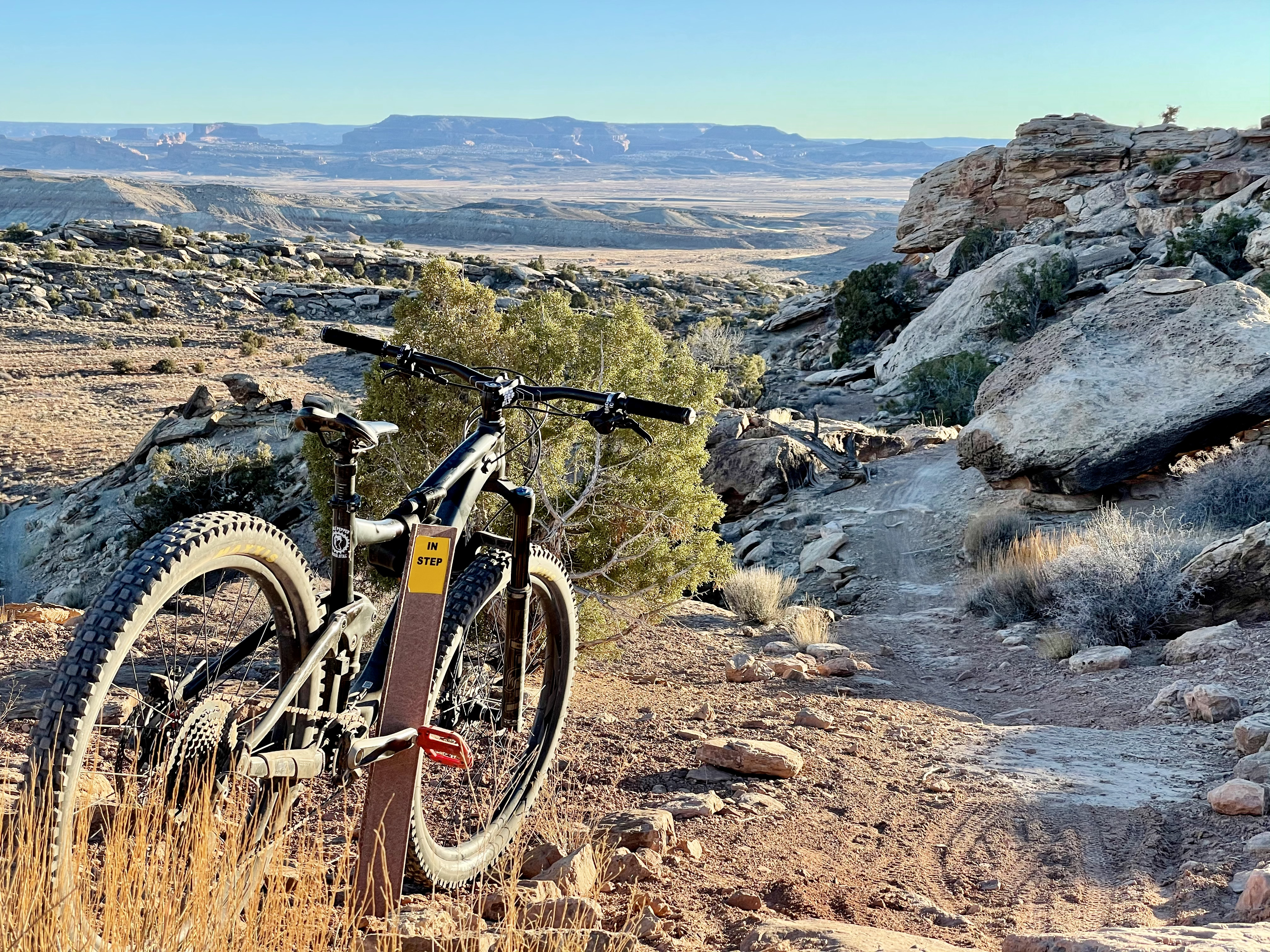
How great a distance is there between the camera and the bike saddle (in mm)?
2912

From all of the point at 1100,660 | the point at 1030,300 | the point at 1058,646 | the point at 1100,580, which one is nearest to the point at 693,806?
the point at 1100,660

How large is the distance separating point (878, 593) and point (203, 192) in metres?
115

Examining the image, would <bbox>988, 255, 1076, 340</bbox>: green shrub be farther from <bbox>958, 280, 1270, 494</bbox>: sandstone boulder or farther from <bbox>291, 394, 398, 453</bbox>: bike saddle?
<bbox>291, 394, 398, 453</bbox>: bike saddle

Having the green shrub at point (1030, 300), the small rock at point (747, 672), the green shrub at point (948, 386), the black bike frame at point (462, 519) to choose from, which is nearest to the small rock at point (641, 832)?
the black bike frame at point (462, 519)

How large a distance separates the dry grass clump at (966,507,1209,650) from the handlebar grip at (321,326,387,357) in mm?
6542

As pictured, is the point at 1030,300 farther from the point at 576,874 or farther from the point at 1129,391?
the point at 576,874

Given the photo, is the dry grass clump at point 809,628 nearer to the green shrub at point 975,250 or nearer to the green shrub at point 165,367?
the green shrub at point 165,367

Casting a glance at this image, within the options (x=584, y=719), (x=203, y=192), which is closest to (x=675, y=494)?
(x=584, y=719)

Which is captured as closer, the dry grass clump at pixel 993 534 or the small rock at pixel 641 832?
the small rock at pixel 641 832

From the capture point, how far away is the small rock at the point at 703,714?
592 centimetres

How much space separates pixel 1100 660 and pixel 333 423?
6.61 metres

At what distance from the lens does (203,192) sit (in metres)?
111

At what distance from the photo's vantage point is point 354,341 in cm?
396

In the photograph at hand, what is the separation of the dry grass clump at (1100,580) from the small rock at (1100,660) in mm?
395
